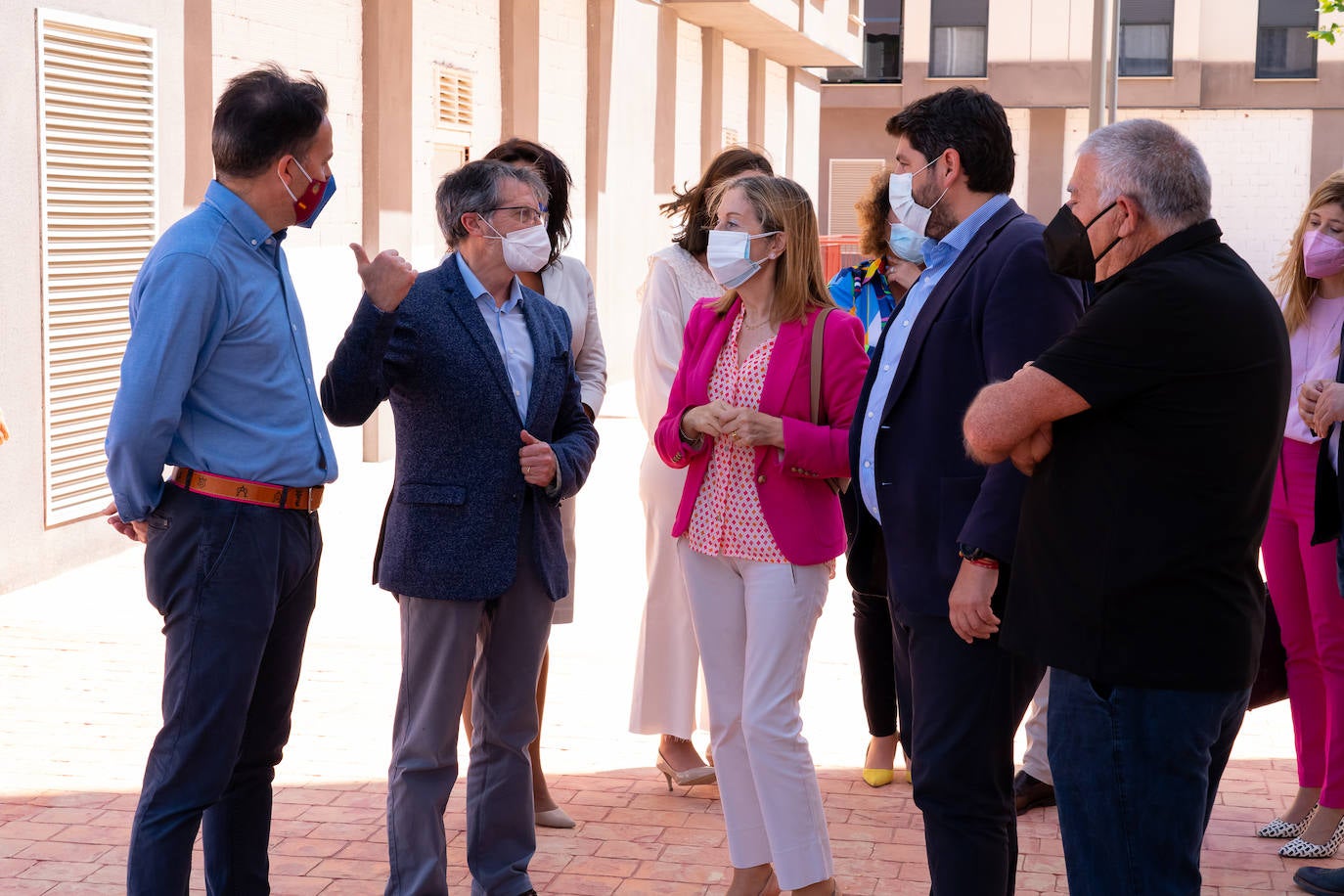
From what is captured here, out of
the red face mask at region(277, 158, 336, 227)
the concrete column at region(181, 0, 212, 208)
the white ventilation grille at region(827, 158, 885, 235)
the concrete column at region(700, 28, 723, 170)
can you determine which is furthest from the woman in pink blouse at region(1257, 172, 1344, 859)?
the white ventilation grille at region(827, 158, 885, 235)

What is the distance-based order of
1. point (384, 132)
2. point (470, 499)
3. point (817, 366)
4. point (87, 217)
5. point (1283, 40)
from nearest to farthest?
point (470, 499) → point (817, 366) → point (87, 217) → point (384, 132) → point (1283, 40)

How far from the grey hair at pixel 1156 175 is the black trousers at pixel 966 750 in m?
1.07

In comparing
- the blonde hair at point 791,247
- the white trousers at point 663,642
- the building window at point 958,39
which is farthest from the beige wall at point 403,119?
the building window at point 958,39

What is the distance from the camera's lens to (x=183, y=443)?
3598 millimetres

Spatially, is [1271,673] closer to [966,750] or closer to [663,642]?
[966,750]

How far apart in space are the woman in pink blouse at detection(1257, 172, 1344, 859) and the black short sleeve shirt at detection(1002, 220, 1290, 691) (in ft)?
6.35

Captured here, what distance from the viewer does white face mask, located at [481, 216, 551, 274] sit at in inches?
167

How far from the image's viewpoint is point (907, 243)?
156 inches

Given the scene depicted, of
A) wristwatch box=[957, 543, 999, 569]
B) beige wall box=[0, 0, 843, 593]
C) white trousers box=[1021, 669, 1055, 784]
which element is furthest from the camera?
beige wall box=[0, 0, 843, 593]

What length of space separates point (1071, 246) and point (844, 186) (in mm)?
39577

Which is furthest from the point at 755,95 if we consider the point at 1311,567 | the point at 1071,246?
the point at 1071,246

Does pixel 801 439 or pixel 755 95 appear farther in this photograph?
pixel 755 95

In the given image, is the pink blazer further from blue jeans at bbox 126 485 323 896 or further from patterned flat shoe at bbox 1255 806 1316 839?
patterned flat shoe at bbox 1255 806 1316 839

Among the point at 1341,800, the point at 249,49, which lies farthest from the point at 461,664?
the point at 249,49
